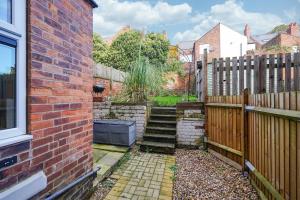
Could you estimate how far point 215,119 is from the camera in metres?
4.95

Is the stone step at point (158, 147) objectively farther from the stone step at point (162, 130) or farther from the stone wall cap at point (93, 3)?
the stone wall cap at point (93, 3)

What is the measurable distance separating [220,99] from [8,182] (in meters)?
4.31

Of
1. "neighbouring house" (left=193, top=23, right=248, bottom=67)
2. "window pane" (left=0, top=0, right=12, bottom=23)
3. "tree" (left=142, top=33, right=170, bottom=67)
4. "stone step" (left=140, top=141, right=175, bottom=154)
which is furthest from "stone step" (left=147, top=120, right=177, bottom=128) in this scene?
"neighbouring house" (left=193, top=23, right=248, bottom=67)

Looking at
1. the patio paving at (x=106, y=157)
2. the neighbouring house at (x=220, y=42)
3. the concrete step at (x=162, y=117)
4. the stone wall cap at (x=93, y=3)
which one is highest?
the neighbouring house at (x=220, y=42)

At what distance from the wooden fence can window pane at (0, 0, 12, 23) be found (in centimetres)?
265

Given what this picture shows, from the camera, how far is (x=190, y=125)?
5551mm

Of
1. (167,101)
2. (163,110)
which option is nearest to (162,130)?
(163,110)

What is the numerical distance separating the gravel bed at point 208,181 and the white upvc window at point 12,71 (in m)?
2.40

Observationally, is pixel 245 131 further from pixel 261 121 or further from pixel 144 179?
pixel 144 179

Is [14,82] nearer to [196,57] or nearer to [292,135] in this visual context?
[292,135]

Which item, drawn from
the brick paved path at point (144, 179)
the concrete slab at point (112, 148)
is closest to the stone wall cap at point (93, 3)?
the brick paved path at point (144, 179)

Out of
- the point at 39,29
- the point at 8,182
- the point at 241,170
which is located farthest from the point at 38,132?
the point at 241,170

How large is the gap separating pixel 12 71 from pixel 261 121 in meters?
3.15

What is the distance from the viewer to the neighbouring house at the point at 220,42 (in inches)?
986
